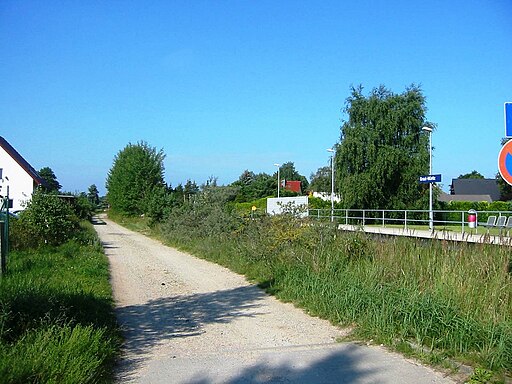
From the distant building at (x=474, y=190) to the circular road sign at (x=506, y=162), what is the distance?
268 ft

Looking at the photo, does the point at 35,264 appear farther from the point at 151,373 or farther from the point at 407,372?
the point at 407,372

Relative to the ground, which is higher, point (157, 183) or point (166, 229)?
point (157, 183)

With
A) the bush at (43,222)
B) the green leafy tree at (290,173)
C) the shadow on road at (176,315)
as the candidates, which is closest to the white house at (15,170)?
the bush at (43,222)

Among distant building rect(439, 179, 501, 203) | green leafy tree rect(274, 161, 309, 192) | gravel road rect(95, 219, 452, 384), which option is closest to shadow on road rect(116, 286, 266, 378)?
gravel road rect(95, 219, 452, 384)

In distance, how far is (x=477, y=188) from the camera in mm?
86188

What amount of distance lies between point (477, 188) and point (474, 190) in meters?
0.78

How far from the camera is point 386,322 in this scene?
7105 mm

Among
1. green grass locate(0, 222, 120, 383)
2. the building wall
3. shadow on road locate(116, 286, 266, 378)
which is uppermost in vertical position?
the building wall

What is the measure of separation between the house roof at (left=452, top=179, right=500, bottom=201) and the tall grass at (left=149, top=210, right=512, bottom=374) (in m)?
79.4

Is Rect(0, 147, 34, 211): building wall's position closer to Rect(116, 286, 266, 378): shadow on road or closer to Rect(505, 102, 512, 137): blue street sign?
Rect(116, 286, 266, 378): shadow on road

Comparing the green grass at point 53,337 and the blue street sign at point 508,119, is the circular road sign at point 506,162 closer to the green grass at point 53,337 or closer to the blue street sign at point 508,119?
the blue street sign at point 508,119

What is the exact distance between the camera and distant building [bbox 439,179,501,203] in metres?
83.2

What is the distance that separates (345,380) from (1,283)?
506 centimetres

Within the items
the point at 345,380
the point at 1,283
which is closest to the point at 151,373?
the point at 345,380
